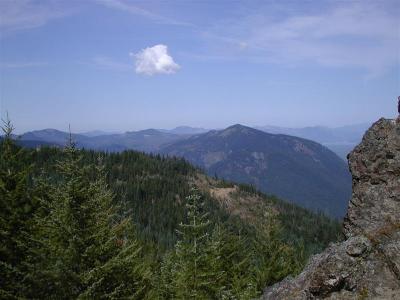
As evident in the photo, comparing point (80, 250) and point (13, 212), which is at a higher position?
point (13, 212)

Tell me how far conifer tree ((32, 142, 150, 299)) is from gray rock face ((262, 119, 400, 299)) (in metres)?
7.00

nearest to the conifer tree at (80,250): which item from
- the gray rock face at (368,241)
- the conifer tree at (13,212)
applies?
the conifer tree at (13,212)

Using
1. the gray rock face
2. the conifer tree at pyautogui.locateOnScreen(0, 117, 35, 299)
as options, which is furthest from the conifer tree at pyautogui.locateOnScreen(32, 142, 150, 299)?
the gray rock face

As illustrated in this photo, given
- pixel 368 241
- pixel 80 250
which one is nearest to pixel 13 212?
pixel 80 250

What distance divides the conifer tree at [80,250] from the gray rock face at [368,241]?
7005 mm

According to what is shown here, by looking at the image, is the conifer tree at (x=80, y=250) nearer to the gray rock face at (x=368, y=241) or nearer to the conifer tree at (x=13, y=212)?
the conifer tree at (x=13, y=212)

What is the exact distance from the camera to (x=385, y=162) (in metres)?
12.1

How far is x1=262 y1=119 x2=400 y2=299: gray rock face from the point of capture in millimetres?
10312

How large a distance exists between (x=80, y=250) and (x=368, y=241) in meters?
11.2

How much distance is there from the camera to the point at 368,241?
10.9 m

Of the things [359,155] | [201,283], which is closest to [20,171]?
[201,283]

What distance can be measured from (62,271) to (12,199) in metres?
6.75

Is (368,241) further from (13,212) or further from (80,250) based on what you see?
(13,212)

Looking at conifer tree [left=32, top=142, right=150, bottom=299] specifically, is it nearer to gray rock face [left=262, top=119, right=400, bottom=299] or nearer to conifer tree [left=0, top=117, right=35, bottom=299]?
conifer tree [left=0, top=117, right=35, bottom=299]
